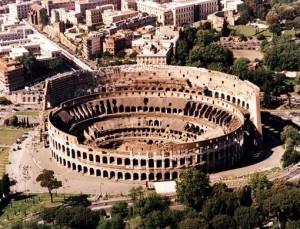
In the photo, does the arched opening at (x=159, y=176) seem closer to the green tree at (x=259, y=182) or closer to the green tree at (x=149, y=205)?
the green tree at (x=149, y=205)

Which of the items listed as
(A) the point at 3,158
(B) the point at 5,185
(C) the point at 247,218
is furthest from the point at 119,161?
(C) the point at 247,218

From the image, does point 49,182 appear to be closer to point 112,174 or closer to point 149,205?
point 112,174

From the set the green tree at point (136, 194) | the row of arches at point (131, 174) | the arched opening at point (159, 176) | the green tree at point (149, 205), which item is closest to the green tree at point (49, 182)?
the row of arches at point (131, 174)

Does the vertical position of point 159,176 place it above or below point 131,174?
below

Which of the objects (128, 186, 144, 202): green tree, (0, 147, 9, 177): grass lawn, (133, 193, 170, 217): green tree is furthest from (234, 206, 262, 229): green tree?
(0, 147, 9, 177): grass lawn

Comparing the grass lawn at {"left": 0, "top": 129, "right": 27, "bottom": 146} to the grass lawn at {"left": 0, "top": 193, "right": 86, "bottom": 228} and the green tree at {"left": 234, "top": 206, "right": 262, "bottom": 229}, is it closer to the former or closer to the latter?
the grass lawn at {"left": 0, "top": 193, "right": 86, "bottom": 228}

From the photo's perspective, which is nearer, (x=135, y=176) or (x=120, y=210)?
(x=120, y=210)

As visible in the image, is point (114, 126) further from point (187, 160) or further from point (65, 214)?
point (65, 214)
